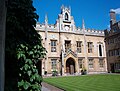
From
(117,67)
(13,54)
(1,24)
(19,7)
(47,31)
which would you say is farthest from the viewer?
(117,67)

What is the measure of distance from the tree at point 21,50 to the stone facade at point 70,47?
26.0 metres

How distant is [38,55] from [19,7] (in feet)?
5.49

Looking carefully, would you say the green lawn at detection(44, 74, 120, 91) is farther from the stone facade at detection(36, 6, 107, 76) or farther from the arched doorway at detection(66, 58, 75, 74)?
the arched doorway at detection(66, 58, 75, 74)

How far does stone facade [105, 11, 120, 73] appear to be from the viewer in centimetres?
3569

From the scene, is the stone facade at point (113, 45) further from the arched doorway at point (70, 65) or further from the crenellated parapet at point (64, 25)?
the arched doorway at point (70, 65)

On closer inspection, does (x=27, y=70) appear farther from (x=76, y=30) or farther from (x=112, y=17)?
(x=112, y=17)

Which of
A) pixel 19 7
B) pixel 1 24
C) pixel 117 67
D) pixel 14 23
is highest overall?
pixel 19 7

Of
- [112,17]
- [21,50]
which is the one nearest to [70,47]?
[112,17]

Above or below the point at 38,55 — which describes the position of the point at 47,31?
above

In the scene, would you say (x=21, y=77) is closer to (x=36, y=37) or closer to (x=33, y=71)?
(x=33, y=71)

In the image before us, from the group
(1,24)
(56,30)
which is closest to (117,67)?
(56,30)

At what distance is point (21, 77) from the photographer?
4922mm

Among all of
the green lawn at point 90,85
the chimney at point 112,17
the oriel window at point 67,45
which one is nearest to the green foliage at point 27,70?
the green lawn at point 90,85

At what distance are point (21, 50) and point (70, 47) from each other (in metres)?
29.8
